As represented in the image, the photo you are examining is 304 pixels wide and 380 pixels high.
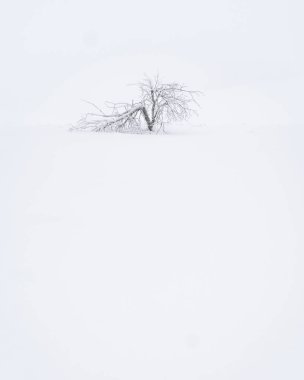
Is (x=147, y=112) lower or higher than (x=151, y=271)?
higher

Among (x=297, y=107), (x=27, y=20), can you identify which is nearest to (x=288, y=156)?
(x=297, y=107)

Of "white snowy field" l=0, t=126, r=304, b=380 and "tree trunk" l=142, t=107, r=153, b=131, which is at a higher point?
"tree trunk" l=142, t=107, r=153, b=131

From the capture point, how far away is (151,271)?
150 inches

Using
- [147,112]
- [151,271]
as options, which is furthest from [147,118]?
[151,271]

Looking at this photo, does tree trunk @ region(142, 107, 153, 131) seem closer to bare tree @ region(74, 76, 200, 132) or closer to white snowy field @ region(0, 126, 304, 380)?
bare tree @ region(74, 76, 200, 132)

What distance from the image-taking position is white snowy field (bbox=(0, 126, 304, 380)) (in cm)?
298

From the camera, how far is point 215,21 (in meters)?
45.9

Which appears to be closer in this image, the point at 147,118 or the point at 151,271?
the point at 151,271

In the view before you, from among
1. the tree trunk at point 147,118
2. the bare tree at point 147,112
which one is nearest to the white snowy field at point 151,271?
the bare tree at point 147,112

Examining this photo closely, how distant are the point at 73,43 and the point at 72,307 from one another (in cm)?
3758

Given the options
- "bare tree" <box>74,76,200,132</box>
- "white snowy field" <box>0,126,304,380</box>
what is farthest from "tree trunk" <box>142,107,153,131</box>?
"white snowy field" <box>0,126,304,380</box>

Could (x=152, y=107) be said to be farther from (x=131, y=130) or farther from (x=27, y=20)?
(x=27, y=20)

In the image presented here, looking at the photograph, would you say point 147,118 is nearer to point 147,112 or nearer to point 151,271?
point 147,112

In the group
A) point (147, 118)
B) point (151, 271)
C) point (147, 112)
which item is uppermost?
point (147, 112)
